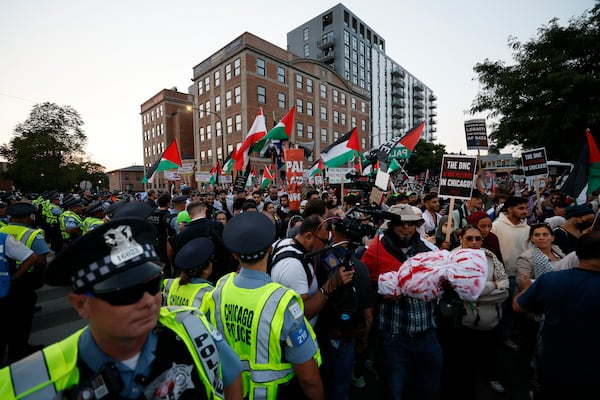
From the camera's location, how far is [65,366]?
0.98 m

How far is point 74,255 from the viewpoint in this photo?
107 centimetres

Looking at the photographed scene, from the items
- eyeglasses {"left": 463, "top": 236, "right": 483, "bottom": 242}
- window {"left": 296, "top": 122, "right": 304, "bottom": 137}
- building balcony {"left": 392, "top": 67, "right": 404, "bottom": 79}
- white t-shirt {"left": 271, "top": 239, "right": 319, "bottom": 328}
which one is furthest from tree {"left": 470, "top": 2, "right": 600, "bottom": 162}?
building balcony {"left": 392, "top": 67, "right": 404, "bottom": 79}

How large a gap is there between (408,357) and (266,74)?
117ft

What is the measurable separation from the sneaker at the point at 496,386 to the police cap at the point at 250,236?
11.1 feet

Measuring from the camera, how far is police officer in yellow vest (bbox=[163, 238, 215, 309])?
7.83 feet

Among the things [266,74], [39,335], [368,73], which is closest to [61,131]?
[266,74]

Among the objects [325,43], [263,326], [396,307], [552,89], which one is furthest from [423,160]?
[263,326]

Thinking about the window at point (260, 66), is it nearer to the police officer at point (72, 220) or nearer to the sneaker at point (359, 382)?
the police officer at point (72, 220)

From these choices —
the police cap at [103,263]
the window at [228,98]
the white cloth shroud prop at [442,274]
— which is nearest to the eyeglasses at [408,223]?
the white cloth shroud prop at [442,274]

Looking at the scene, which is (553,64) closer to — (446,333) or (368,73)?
(446,333)

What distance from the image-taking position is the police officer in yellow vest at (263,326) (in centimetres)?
172

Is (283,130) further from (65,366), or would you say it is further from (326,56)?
(326,56)

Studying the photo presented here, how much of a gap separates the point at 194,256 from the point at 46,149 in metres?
40.6

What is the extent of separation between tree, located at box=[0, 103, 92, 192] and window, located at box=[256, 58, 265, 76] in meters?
23.3
